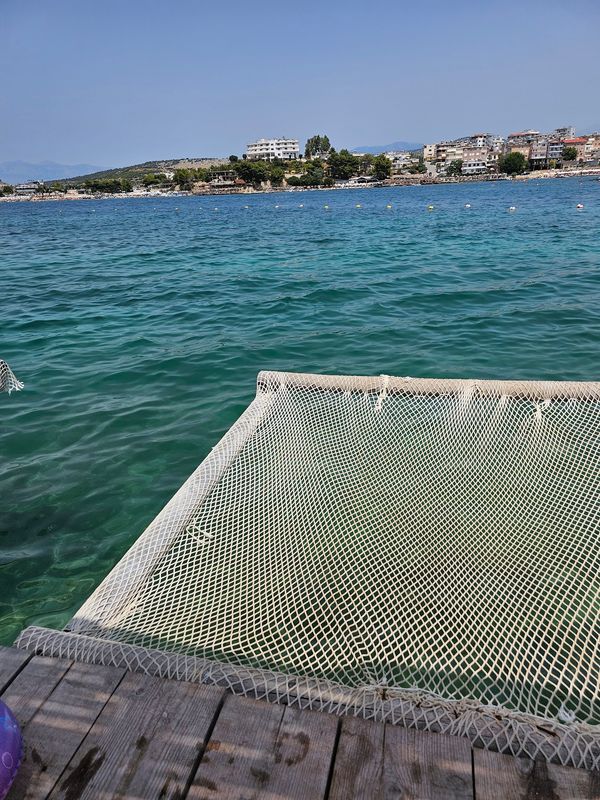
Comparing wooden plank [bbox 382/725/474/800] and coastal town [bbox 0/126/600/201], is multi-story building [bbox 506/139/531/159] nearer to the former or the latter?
coastal town [bbox 0/126/600/201]

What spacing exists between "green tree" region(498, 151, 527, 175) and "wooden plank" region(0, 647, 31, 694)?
142232 millimetres

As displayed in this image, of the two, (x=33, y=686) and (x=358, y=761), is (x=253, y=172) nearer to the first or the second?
(x=33, y=686)

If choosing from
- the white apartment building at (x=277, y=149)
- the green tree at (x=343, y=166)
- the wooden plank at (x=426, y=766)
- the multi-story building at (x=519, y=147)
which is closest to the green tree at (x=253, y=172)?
the green tree at (x=343, y=166)

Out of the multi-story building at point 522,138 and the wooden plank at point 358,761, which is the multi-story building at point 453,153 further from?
the wooden plank at point 358,761

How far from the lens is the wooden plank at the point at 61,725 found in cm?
184

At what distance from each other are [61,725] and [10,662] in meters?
0.50

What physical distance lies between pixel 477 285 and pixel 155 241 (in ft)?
69.0

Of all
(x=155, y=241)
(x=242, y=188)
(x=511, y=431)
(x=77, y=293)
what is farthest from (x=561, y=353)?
(x=242, y=188)

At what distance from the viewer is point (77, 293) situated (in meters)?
14.7

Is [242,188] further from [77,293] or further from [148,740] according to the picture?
[148,740]

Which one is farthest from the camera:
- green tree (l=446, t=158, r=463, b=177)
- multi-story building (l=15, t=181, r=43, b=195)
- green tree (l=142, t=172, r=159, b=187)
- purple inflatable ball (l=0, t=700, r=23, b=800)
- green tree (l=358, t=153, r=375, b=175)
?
multi-story building (l=15, t=181, r=43, b=195)

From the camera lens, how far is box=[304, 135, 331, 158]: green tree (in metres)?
169

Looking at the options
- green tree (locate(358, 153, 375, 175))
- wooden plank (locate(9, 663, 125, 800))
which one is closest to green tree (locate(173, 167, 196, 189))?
green tree (locate(358, 153, 375, 175))

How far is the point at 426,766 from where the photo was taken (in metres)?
1.87
